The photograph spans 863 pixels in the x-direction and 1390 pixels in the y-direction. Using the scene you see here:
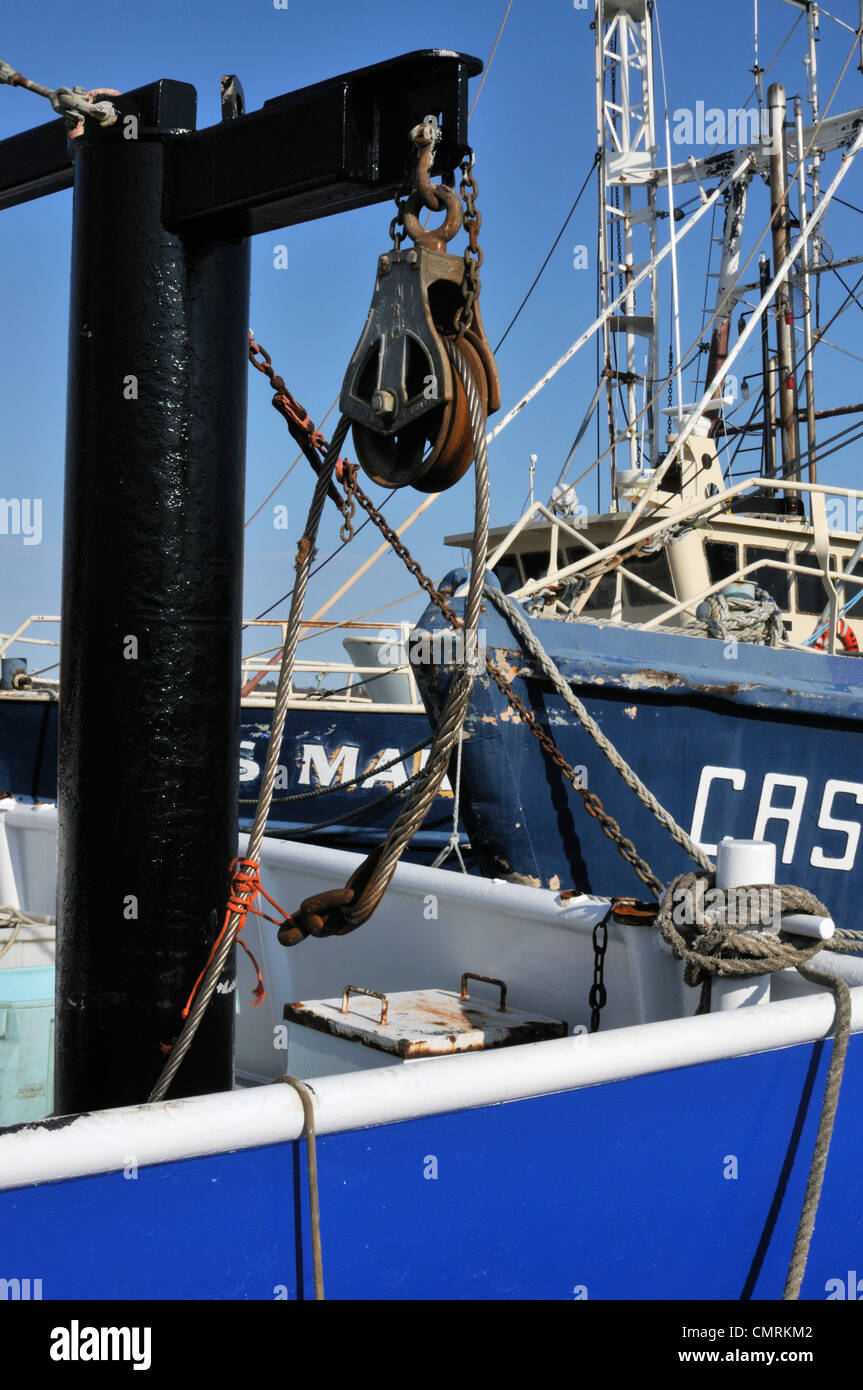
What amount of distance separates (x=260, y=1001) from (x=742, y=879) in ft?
3.73

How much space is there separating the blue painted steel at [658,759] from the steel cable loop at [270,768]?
13.5 feet

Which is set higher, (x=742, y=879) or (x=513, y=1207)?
(x=742, y=879)

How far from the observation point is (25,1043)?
12.5 feet

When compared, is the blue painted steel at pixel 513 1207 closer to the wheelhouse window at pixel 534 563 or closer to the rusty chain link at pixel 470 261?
the rusty chain link at pixel 470 261

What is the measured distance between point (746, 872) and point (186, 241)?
1751 millimetres

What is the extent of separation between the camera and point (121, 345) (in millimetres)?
2303

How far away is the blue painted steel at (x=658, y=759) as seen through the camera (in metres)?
6.49

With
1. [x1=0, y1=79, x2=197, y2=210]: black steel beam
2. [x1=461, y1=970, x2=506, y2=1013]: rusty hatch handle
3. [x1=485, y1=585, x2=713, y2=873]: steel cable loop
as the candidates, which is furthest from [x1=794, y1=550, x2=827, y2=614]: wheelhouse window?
[x1=0, y1=79, x2=197, y2=210]: black steel beam

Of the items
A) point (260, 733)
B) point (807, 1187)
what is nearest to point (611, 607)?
point (260, 733)

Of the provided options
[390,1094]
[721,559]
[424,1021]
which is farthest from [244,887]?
[721,559]

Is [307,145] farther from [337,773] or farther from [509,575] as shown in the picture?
[509,575]

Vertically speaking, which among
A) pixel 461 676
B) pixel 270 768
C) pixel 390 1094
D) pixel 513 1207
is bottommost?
pixel 513 1207

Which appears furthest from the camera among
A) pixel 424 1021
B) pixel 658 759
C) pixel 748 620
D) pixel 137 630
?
pixel 748 620

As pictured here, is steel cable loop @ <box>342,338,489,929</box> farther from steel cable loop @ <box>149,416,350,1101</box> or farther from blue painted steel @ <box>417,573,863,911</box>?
blue painted steel @ <box>417,573,863,911</box>
